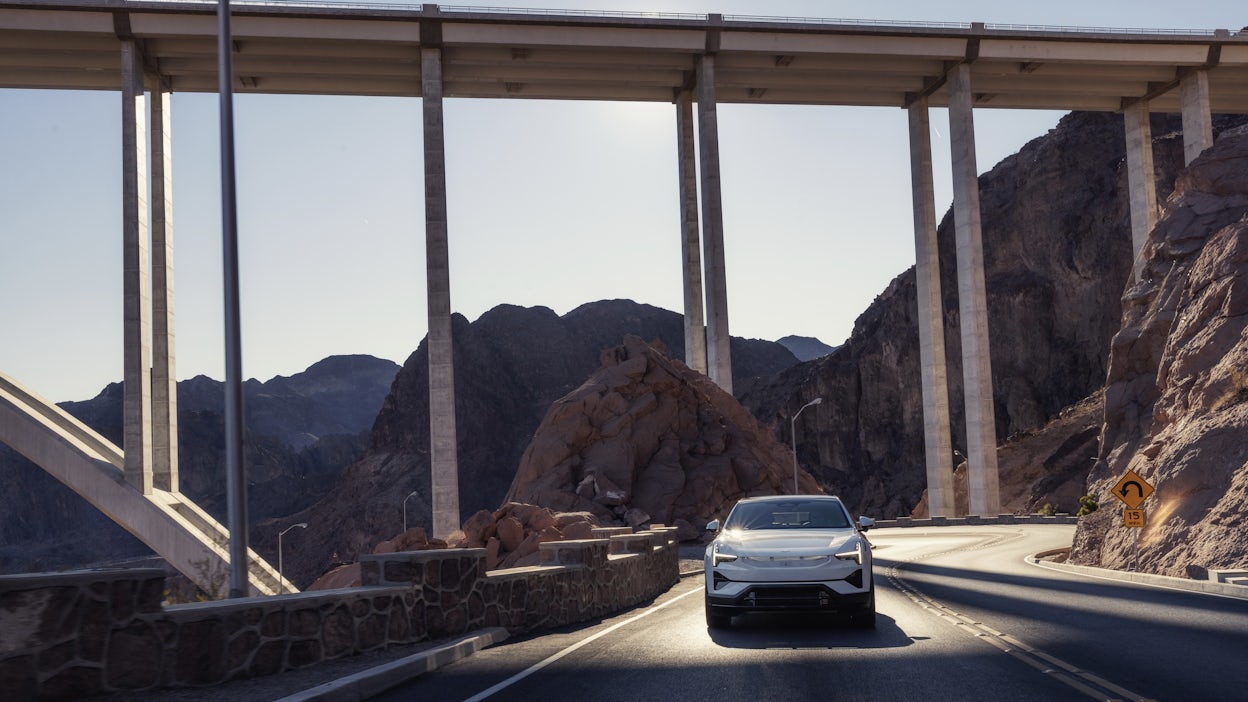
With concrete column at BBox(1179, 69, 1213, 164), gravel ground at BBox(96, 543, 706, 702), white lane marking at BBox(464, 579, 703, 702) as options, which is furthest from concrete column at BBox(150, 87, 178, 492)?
concrete column at BBox(1179, 69, 1213, 164)

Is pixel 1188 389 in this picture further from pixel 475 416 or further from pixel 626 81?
pixel 475 416

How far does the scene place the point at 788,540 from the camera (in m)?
12.2

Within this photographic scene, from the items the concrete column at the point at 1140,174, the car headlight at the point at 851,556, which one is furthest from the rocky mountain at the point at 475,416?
the car headlight at the point at 851,556

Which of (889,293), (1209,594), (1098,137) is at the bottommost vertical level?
(1209,594)

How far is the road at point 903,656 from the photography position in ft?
25.9

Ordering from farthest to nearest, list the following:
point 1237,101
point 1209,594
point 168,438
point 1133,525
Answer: point 1237,101
point 168,438
point 1133,525
point 1209,594

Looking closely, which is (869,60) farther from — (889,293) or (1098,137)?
(889,293)

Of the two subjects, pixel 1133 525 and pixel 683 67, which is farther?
pixel 683 67

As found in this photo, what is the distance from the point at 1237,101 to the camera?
6134cm

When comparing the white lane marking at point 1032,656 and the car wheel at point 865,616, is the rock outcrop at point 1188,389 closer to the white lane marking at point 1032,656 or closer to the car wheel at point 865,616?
the white lane marking at point 1032,656

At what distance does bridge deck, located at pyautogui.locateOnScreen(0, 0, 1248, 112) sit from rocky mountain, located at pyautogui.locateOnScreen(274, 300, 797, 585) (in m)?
77.3

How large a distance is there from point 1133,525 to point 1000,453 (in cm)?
6517

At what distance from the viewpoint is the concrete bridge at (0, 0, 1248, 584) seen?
148 feet

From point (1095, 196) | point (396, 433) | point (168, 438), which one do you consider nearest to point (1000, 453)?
point (1095, 196)
